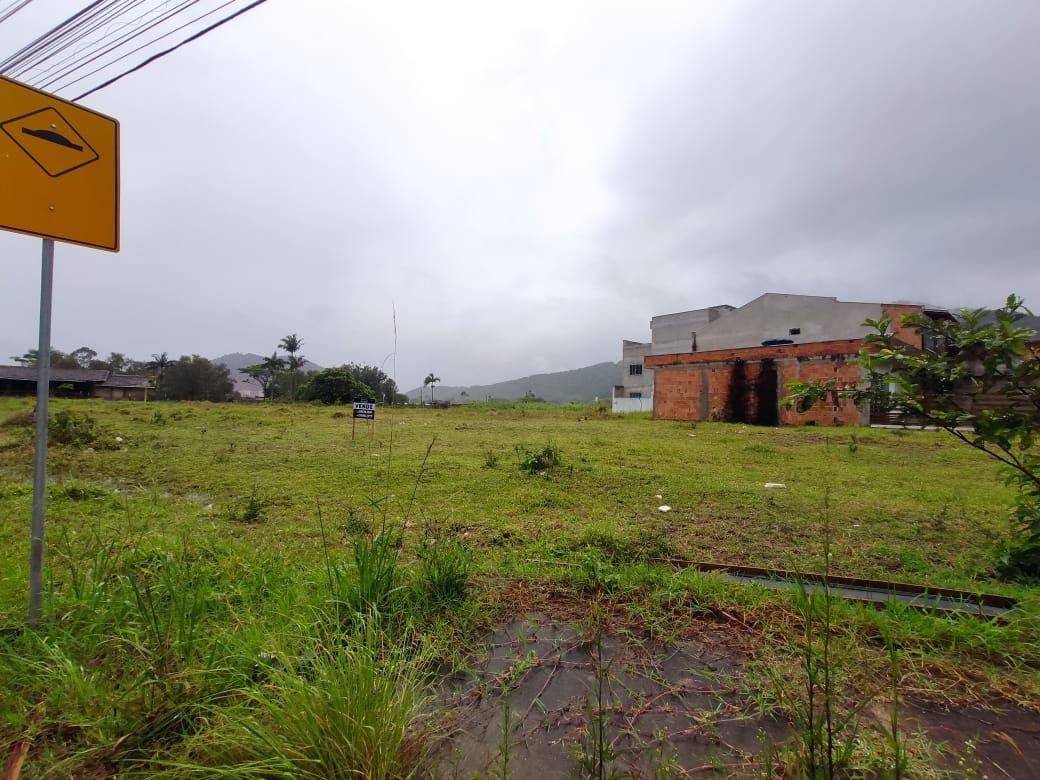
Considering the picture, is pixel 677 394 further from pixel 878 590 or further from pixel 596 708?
pixel 596 708

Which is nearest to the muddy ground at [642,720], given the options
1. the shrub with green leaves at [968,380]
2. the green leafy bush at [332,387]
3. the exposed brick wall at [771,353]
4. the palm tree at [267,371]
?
the shrub with green leaves at [968,380]

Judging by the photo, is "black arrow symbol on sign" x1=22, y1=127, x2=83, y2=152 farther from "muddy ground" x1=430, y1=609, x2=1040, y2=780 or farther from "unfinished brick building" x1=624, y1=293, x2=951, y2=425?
"unfinished brick building" x1=624, y1=293, x2=951, y2=425

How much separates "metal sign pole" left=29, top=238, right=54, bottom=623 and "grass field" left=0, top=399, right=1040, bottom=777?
0.14 meters

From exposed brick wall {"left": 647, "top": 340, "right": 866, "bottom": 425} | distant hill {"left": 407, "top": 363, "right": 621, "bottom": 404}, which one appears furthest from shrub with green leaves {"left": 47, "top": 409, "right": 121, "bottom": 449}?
distant hill {"left": 407, "top": 363, "right": 621, "bottom": 404}

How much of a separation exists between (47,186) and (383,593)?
2257 millimetres

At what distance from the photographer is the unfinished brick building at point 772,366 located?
18672 millimetres

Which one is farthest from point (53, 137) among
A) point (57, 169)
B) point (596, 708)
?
point (596, 708)

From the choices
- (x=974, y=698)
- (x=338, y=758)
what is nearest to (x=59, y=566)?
(x=338, y=758)

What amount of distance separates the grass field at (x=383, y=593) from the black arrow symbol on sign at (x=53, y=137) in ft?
5.73

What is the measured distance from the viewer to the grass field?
4.71 feet

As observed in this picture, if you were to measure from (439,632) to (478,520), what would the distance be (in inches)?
95.2

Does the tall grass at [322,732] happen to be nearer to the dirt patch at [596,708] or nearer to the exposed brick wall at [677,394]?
the dirt patch at [596,708]

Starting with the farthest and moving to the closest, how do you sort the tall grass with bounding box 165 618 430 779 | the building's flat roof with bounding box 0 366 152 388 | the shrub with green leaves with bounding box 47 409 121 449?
the building's flat roof with bounding box 0 366 152 388 < the shrub with green leaves with bounding box 47 409 121 449 < the tall grass with bounding box 165 618 430 779

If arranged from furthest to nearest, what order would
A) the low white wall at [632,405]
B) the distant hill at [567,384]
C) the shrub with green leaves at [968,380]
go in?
1. the distant hill at [567,384]
2. the low white wall at [632,405]
3. the shrub with green leaves at [968,380]
